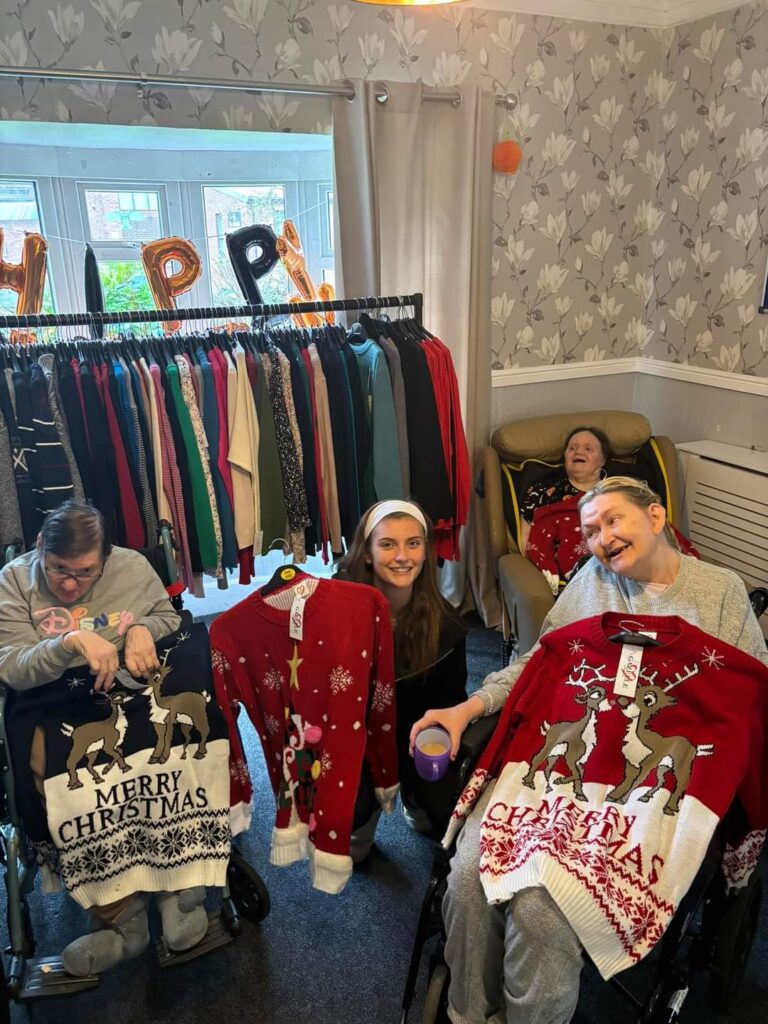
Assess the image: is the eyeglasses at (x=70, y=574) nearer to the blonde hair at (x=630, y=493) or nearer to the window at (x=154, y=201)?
the blonde hair at (x=630, y=493)

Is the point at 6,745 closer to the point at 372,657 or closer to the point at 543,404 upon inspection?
the point at 372,657

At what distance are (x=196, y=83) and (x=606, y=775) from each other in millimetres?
2427

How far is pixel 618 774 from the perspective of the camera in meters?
1.53

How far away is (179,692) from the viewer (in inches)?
68.1

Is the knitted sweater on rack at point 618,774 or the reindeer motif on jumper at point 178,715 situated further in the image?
the reindeer motif on jumper at point 178,715

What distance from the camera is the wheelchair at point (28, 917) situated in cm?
163

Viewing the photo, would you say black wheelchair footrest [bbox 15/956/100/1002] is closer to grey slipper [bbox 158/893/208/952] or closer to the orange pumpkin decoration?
grey slipper [bbox 158/893/208/952]

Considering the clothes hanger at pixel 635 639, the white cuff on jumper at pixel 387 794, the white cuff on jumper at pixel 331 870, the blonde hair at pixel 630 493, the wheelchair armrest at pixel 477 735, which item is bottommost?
the white cuff on jumper at pixel 331 870

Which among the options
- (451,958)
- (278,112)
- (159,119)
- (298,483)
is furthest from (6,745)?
(278,112)

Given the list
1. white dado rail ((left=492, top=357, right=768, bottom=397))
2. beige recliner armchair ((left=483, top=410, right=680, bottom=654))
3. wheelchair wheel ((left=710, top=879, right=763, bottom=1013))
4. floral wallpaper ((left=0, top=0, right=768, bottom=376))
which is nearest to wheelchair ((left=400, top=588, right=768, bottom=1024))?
wheelchair wheel ((left=710, top=879, right=763, bottom=1013))

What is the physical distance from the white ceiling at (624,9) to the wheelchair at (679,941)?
2.72 metres

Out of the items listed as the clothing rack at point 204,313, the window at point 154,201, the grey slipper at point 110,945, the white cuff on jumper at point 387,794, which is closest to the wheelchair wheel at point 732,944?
the white cuff on jumper at point 387,794

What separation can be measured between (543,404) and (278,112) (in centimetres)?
167

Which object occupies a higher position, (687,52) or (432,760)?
(687,52)
